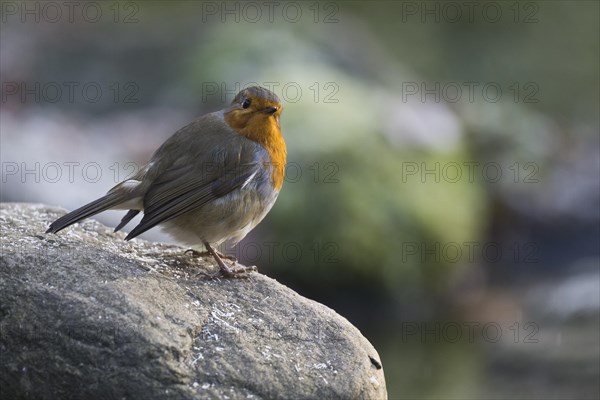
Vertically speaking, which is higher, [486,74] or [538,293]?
[486,74]

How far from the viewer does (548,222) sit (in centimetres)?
1134

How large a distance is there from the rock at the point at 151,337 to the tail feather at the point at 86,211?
0.25 ft

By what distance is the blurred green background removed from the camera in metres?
8.81

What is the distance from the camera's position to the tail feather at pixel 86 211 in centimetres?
471

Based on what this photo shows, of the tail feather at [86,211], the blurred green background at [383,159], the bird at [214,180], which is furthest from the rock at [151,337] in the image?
the blurred green background at [383,159]

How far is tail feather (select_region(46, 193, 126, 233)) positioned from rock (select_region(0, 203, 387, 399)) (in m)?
0.08

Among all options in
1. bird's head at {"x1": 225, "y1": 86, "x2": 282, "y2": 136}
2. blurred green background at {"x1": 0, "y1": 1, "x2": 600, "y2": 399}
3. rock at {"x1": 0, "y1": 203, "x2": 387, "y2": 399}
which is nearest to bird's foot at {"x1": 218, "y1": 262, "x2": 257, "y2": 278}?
rock at {"x1": 0, "y1": 203, "x2": 387, "y2": 399}

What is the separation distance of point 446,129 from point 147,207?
21.5ft

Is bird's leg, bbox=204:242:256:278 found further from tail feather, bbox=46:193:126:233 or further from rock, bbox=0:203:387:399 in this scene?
tail feather, bbox=46:193:126:233

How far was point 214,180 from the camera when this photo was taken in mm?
5168

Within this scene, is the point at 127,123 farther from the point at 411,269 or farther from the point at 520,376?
the point at 520,376

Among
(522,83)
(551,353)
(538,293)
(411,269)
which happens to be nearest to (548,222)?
(538,293)

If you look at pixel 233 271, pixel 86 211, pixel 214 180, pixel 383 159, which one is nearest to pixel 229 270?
pixel 233 271

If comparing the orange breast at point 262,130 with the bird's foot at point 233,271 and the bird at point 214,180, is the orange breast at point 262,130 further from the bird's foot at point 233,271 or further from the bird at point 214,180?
the bird's foot at point 233,271
